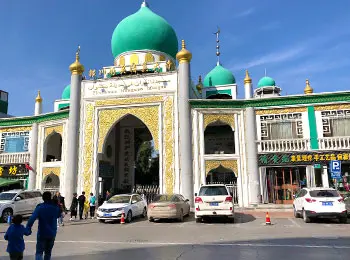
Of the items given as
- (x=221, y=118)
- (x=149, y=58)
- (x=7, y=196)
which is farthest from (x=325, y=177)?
(x=7, y=196)

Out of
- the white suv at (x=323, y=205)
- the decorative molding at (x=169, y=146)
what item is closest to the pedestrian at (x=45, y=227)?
the white suv at (x=323, y=205)

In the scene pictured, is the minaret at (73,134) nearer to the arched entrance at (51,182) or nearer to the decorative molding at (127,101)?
the decorative molding at (127,101)

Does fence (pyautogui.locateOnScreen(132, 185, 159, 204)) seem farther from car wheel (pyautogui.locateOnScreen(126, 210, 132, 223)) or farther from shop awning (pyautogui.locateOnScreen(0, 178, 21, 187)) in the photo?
shop awning (pyautogui.locateOnScreen(0, 178, 21, 187))

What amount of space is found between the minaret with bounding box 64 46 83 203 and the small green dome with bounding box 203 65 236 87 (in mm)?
10529

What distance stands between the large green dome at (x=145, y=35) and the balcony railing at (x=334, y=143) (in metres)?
12.3

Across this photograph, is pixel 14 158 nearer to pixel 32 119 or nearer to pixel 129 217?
pixel 32 119

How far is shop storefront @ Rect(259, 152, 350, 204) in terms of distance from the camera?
18.7 metres

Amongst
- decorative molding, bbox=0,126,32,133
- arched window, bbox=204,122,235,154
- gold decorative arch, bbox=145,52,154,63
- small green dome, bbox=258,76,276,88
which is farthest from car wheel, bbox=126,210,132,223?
small green dome, bbox=258,76,276,88

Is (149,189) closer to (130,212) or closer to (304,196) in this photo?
(130,212)

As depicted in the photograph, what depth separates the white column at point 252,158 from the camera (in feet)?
62.8

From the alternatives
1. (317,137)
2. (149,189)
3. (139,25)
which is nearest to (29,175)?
(149,189)

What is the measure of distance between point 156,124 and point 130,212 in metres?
7.08

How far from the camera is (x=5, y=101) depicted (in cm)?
3069

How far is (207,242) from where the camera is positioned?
9062 millimetres
